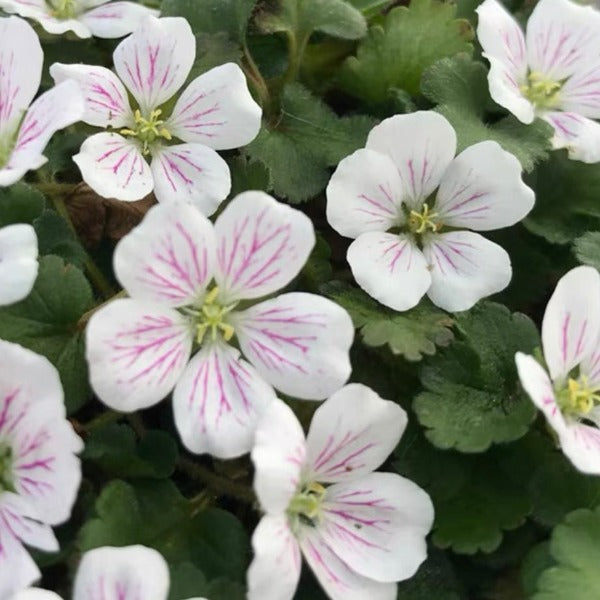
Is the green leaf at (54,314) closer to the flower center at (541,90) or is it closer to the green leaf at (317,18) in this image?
the green leaf at (317,18)

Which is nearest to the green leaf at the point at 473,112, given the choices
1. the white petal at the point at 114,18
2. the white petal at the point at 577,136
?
the white petal at the point at 577,136

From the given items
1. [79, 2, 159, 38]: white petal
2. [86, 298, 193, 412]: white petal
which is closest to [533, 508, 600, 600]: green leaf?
[86, 298, 193, 412]: white petal

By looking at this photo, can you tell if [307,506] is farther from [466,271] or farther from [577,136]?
[577,136]

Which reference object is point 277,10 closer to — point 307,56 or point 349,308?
point 307,56

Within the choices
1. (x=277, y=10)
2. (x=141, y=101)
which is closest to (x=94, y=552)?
(x=141, y=101)

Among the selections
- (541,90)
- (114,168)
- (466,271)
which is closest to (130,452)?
(114,168)

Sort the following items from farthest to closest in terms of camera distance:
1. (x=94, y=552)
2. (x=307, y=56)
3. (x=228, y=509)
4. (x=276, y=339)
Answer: (x=307, y=56), (x=228, y=509), (x=276, y=339), (x=94, y=552)
